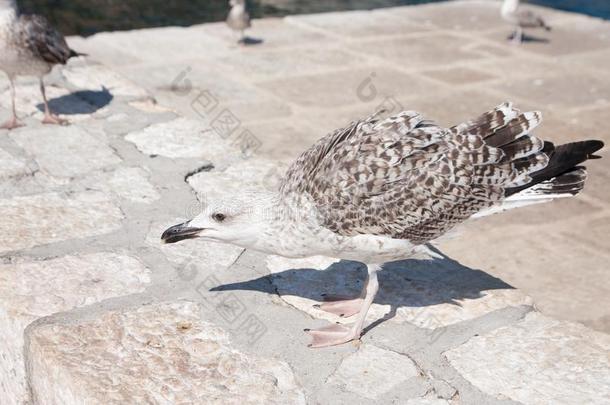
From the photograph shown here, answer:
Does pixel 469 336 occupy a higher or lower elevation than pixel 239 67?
higher

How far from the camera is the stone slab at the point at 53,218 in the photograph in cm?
463

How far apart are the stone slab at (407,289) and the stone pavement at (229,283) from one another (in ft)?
0.04

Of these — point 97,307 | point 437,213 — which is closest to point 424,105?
point 437,213

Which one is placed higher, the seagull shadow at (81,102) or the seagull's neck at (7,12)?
the seagull's neck at (7,12)

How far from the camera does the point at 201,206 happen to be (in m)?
5.16

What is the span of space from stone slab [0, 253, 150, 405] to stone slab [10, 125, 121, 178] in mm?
1255

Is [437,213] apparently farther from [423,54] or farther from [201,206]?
[423,54]

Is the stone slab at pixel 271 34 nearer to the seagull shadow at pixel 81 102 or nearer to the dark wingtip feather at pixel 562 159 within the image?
the seagull shadow at pixel 81 102

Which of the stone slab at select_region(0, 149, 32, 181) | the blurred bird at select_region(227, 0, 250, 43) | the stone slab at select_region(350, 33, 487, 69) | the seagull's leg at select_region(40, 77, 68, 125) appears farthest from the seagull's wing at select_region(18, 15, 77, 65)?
the stone slab at select_region(350, 33, 487, 69)

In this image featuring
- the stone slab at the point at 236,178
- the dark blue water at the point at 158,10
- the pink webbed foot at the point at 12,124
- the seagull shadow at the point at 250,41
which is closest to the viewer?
the stone slab at the point at 236,178

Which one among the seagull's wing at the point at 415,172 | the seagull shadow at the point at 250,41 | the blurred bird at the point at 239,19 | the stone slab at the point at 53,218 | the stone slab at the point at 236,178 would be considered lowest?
the seagull shadow at the point at 250,41

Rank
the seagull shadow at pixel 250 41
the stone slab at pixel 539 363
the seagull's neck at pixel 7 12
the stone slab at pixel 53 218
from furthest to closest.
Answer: the seagull shadow at pixel 250 41
the seagull's neck at pixel 7 12
the stone slab at pixel 53 218
the stone slab at pixel 539 363

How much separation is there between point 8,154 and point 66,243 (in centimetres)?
147

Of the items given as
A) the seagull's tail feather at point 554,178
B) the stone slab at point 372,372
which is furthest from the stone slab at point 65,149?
the seagull's tail feather at point 554,178
